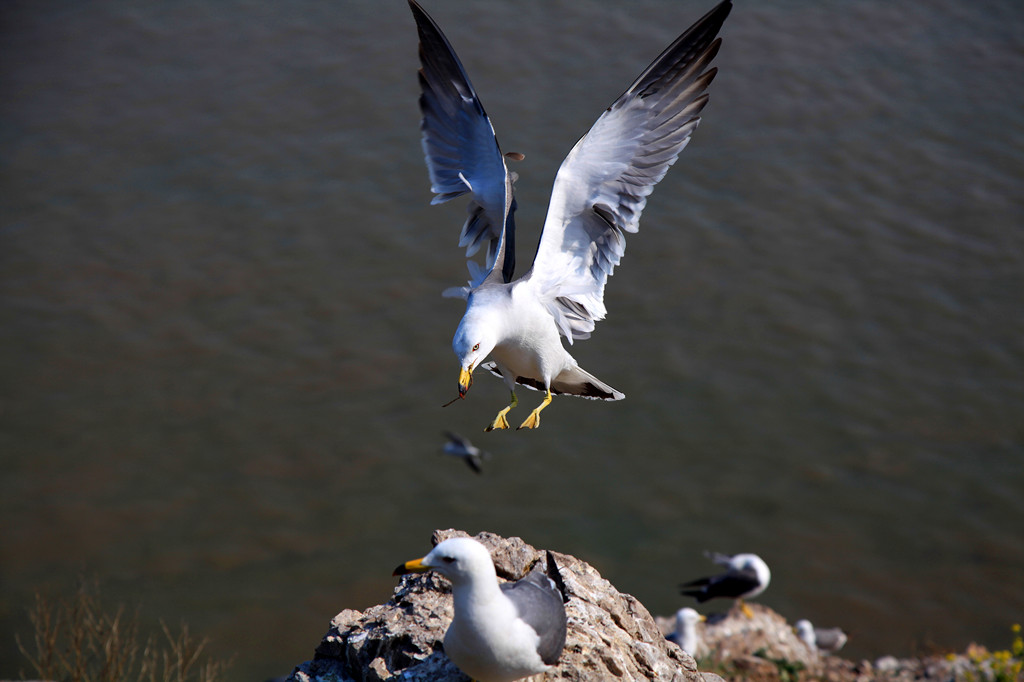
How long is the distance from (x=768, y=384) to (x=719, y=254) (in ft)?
6.21

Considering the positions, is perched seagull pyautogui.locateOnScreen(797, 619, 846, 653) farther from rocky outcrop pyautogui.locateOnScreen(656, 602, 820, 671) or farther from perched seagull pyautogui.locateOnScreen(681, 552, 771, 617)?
perched seagull pyautogui.locateOnScreen(681, 552, 771, 617)

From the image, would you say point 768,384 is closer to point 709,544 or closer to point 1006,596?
point 709,544

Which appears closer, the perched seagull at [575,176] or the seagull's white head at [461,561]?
the seagull's white head at [461,561]

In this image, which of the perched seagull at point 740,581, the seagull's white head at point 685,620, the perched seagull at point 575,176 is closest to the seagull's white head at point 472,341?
the perched seagull at point 575,176

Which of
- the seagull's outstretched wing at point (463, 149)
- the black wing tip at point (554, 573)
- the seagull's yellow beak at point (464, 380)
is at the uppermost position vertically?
the seagull's outstretched wing at point (463, 149)

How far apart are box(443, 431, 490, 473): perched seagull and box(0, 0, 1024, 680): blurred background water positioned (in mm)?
199

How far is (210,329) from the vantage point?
10.7m

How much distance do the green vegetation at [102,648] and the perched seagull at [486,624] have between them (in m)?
4.41

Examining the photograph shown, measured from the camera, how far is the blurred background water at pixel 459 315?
9.02 metres

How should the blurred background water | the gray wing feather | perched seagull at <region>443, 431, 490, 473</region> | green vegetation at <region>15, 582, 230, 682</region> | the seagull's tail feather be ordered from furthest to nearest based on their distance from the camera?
perched seagull at <region>443, 431, 490, 473</region>
the blurred background water
green vegetation at <region>15, 582, 230, 682</region>
the seagull's tail feather
the gray wing feather

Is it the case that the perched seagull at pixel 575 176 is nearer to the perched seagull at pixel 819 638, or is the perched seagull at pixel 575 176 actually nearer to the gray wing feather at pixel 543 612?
the gray wing feather at pixel 543 612

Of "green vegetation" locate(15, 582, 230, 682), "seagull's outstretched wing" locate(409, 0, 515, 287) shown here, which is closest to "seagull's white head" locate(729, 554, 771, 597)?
"seagull's outstretched wing" locate(409, 0, 515, 287)

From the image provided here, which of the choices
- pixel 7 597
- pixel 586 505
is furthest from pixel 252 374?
pixel 586 505

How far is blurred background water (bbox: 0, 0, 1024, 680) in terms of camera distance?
29.6ft
